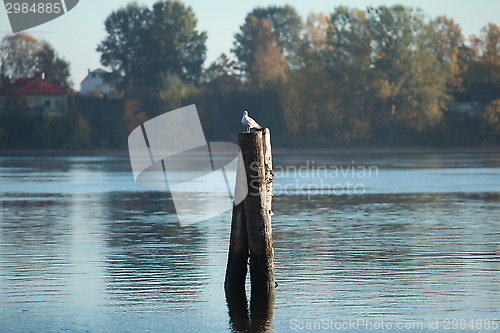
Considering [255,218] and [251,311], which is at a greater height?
[255,218]

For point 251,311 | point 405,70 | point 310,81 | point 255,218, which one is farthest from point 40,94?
point 251,311

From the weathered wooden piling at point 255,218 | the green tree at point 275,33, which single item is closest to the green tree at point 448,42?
the green tree at point 275,33

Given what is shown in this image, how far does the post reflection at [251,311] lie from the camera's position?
51.5 feet

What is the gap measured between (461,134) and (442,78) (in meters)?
6.12

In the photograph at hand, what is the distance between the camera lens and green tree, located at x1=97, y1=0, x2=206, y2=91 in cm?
13500

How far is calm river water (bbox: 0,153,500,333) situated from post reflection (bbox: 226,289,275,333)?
0.05 metres

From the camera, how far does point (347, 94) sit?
4407 inches

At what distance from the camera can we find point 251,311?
16.8 metres

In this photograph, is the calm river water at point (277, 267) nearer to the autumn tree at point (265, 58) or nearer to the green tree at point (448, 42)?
the autumn tree at point (265, 58)

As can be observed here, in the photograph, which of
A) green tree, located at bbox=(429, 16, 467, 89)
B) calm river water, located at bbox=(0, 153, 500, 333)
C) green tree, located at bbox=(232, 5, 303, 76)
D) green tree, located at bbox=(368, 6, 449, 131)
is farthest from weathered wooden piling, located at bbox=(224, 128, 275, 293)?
green tree, located at bbox=(429, 16, 467, 89)

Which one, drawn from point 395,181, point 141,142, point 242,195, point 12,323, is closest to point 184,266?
point 242,195

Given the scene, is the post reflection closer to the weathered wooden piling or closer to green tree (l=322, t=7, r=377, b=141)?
the weathered wooden piling

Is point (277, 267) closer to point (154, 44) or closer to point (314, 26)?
point (154, 44)

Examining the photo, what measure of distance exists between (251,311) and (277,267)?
4.15 m
